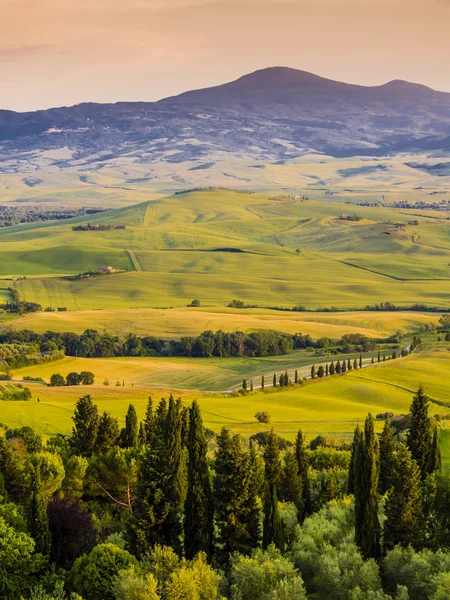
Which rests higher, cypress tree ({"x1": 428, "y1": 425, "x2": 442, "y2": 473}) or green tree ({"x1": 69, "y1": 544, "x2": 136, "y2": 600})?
cypress tree ({"x1": 428, "y1": 425, "x2": 442, "y2": 473})

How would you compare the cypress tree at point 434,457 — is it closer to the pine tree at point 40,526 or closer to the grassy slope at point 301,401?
the pine tree at point 40,526

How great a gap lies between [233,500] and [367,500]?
801 centimetres

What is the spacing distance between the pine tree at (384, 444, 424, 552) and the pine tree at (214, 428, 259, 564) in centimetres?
769

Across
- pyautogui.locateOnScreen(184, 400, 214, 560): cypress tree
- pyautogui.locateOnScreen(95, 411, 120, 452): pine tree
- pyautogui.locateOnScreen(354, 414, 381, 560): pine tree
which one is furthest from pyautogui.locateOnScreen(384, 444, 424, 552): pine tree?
pyautogui.locateOnScreen(95, 411, 120, 452): pine tree

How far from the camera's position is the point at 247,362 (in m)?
162

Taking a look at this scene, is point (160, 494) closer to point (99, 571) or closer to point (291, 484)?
point (99, 571)

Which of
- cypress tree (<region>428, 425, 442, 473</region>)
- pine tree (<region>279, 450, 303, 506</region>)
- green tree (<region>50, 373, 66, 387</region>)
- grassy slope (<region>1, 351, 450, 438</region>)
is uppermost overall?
cypress tree (<region>428, 425, 442, 473</region>)

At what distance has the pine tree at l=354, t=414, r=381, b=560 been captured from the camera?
50438mm

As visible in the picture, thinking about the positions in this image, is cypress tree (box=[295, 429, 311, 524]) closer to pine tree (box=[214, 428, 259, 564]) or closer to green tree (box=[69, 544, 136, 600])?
pine tree (box=[214, 428, 259, 564])

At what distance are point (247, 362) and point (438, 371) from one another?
1719 inches

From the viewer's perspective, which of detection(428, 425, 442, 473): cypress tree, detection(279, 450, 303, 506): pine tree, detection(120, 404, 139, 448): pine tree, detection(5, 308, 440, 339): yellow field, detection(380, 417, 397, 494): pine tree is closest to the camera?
detection(279, 450, 303, 506): pine tree

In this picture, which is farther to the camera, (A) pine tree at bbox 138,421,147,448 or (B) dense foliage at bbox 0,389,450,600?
(A) pine tree at bbox 138,421,147,448

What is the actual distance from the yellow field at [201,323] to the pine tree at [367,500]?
125943 mm

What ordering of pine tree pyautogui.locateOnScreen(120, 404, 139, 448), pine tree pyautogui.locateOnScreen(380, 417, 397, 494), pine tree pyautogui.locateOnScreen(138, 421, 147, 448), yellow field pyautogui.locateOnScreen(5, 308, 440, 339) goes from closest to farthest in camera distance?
1. pine tree pyautogui.locateOnScreen(380, 417, 397, 494)
2. pine tree pyautogui.locateOnScreen(120, 404, 139, 448)
3. pine tree pyautogui.locateOnScreen(138, 421, 147, 448)
4. yellow field pyautogui.locateOnScreen(5, 308, 440, 339)
